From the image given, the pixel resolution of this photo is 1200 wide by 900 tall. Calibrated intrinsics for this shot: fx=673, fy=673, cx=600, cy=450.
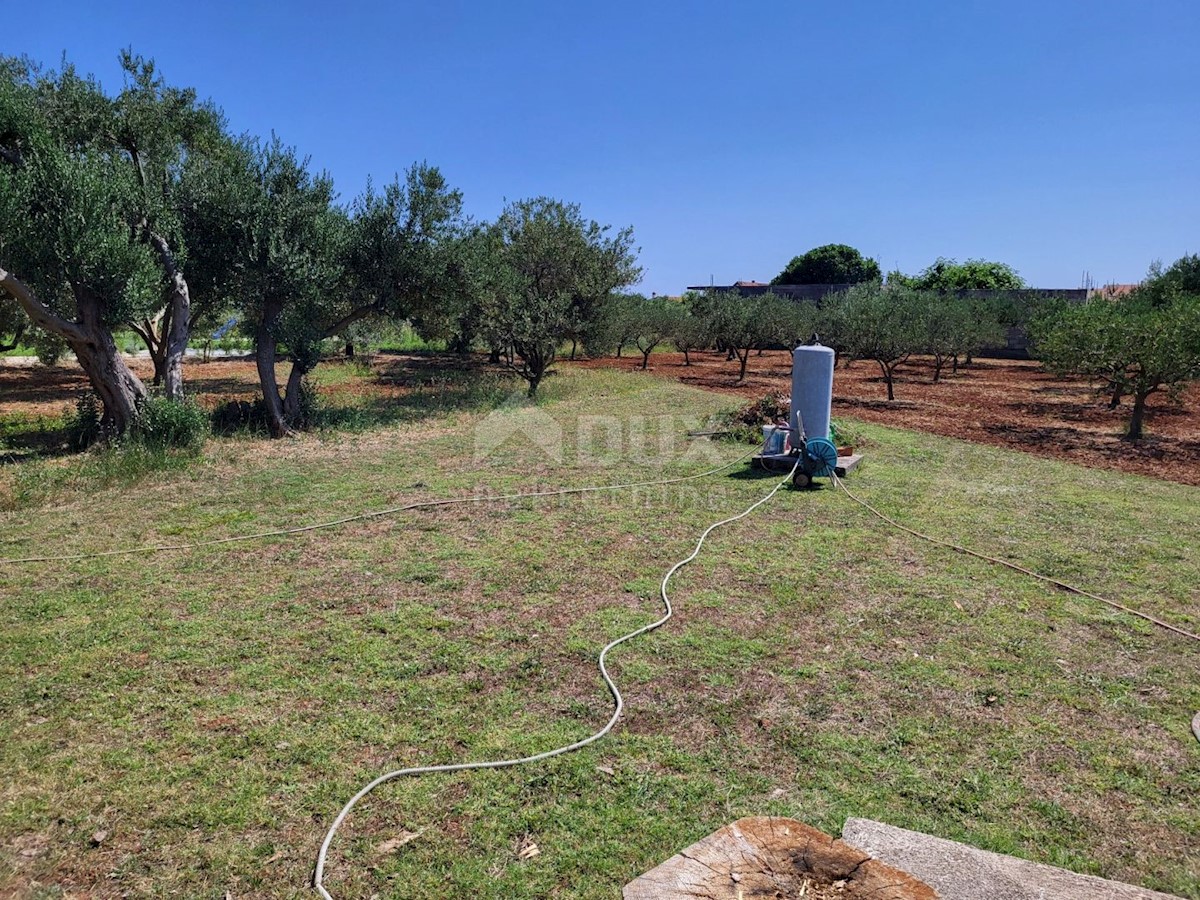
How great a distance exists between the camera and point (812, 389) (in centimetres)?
864

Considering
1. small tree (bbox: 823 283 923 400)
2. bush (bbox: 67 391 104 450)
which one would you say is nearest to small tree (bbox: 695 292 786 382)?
small tree (bbox: 823 283 923 400)

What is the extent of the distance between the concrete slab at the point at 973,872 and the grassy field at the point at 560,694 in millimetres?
283

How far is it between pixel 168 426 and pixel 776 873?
1053cm

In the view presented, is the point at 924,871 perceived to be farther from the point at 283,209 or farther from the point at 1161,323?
the point at 1161,323

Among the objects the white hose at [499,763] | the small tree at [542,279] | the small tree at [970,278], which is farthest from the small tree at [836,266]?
the white hose at [499,763]

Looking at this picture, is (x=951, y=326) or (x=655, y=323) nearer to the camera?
(x=951, y=326)

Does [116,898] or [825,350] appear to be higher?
[825,350]

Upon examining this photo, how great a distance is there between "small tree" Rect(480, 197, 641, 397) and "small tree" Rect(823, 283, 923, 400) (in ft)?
23.1

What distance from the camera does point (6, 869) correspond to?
8.22 ft

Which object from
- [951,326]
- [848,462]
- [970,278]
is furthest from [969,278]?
[848,462]

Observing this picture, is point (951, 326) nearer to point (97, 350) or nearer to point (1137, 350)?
point (1137, 350)

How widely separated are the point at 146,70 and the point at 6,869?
42.0 feet

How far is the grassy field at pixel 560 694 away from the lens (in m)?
2.67

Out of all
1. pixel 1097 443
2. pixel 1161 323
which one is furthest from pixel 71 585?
pixel 1161 323
